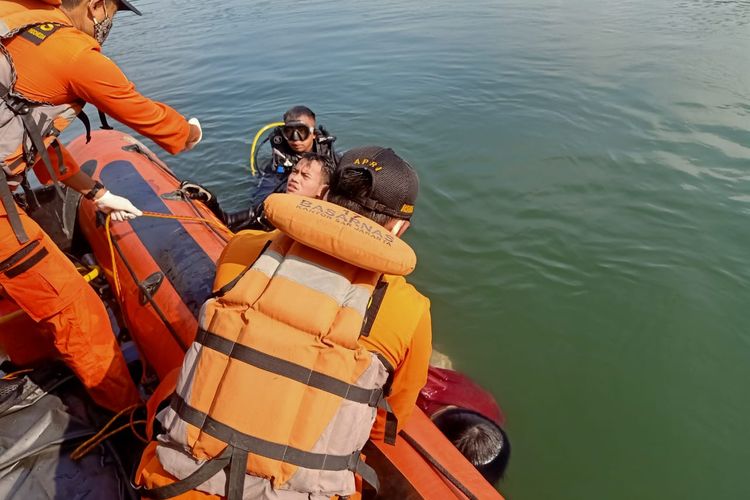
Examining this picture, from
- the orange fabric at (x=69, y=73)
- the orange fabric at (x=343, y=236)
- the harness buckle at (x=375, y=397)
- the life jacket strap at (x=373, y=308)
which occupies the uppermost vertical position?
the orange fabric at (x=69, y=73)

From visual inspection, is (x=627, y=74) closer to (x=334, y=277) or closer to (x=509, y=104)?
(x=509, y=104)

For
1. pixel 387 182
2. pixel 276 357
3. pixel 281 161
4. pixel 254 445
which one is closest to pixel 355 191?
pixel 387 182

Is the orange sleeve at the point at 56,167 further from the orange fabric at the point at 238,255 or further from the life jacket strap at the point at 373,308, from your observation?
the life jacket strap at the point at 373,308

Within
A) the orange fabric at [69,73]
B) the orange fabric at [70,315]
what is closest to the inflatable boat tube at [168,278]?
the orange fabric at [70,315]

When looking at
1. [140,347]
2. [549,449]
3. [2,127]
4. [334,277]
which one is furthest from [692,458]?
[2,127]

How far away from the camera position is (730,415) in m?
3.50

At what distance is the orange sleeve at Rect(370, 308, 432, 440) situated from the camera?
178 centimetres

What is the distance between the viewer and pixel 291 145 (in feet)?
16.1

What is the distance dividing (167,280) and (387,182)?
80.3 inches

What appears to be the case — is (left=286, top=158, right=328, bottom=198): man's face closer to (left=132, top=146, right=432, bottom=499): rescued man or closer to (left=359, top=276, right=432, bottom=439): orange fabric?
(left=132, top=146, right=432, bottom=499): rescued man

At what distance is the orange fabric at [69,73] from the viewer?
2.10 meters

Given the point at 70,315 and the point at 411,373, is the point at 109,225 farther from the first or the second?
the point at 411,373

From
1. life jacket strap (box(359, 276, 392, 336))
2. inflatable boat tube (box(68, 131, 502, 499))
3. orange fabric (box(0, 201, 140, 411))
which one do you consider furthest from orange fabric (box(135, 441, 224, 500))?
orange fabric (box(0, 201, 140, 411))

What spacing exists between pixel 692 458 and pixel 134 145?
5486 millimetres
